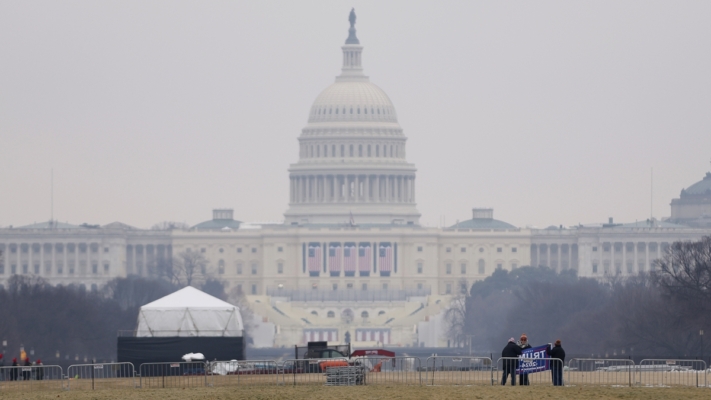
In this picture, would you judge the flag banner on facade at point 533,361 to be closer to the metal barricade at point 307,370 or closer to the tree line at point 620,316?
Answer: the metal barricade at point 307,370

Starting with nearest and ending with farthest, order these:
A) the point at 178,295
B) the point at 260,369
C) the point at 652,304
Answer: the point at 260,369 → the point at 178,295 → the point at 652,304

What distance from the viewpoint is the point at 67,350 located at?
132875 mm

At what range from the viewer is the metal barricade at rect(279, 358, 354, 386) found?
7500 cm

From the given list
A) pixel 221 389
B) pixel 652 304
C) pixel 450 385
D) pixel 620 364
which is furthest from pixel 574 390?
pixel 652 304

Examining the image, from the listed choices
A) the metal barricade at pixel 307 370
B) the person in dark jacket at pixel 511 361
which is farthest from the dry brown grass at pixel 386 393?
the metal barricade at pixel 307 370

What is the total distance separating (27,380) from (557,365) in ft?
58.0

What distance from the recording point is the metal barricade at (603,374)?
73938mm

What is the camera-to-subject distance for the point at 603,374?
7819 centimetres

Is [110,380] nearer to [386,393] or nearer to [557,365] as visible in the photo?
[386,393]

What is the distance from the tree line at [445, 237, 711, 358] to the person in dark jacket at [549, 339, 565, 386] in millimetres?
35158

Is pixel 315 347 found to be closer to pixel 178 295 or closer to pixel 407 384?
pixel 178 295

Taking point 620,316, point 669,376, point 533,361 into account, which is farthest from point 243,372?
point 620,316

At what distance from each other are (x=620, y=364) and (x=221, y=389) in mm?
18756

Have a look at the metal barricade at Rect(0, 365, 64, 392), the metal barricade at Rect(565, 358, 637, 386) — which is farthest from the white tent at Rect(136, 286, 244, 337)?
the metal barricade at Rect(565, 358, 637, 386)
